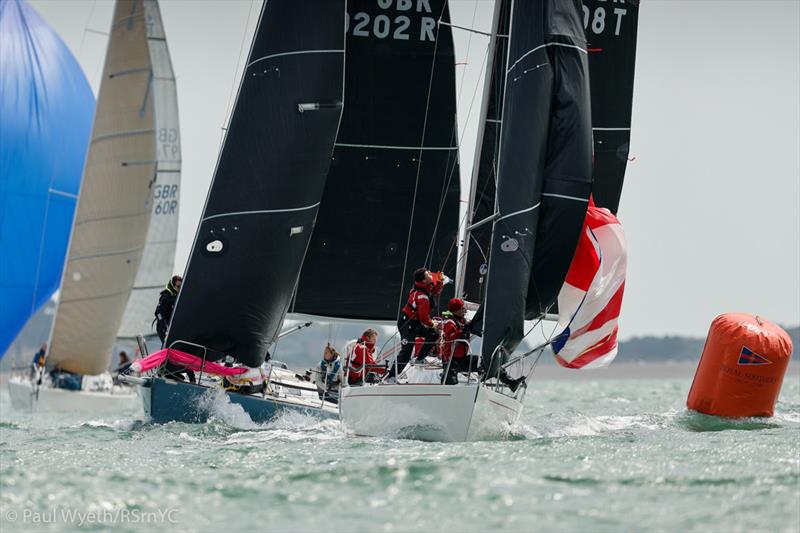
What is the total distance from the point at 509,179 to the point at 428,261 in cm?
444

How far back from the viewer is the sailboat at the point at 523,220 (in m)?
10.4

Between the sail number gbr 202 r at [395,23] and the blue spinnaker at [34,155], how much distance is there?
29.3ft

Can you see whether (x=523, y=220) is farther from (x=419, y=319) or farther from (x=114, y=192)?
(x=114, y=192)

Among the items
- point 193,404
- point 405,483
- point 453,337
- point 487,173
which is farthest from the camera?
point 487,173

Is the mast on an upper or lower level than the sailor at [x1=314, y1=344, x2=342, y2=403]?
upper

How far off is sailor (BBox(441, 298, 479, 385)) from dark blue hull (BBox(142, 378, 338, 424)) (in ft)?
6.56

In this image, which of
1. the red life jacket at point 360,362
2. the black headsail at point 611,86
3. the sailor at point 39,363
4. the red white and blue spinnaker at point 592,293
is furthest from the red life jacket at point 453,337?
the sailor at point 39,363

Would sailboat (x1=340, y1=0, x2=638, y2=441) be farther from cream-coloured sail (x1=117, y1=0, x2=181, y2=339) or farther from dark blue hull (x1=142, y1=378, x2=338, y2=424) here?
cream-coloured sail (x1=117, y1=0, x2=181, y2=339)

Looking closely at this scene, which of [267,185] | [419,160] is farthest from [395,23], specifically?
[267,185]

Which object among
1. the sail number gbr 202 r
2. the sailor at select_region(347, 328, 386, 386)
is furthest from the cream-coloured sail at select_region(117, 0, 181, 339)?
the sailor at select_region(347, 328, 386, 386)

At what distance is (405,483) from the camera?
791 cm

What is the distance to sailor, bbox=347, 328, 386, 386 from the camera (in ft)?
38.9

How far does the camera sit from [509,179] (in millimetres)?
10820

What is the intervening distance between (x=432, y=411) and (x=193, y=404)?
3.14 m
